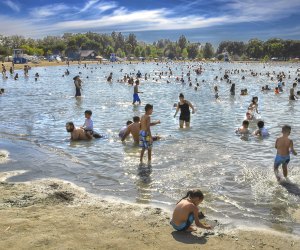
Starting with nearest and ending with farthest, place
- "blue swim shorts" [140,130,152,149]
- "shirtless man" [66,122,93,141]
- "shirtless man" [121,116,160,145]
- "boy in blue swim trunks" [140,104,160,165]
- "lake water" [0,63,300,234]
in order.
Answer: "lake water" [0,63,300,234], "boy in blue swim trunks" [140,104,160,165], "blue swim shorts" [140,130,152,149], "shirtless man" [121,116,160,145], "shirtless man" [66,122,93,141]

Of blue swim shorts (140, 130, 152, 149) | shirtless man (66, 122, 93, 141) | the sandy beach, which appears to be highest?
blue swim shorts (140, 130, 152, 149)

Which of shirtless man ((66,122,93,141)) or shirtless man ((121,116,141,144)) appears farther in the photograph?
shirtless man ((66,122,93,141))

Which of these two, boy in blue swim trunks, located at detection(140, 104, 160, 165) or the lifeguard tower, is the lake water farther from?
the lifeguard tower

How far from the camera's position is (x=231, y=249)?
18.9ft

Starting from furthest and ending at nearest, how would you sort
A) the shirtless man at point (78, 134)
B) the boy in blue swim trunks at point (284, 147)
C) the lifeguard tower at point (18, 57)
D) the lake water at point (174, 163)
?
the lifeguard tower at point (18, 57) → the shirtless man at point (78, 134) → the boy in blue swim trunks at point (284, 147) → the lake water at point (174, 163)

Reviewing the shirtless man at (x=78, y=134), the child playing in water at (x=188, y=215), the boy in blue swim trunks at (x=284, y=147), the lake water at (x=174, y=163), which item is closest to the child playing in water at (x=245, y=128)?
the lake water at (x=174, y=163)

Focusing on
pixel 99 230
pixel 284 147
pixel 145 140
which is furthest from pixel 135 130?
pixel 99 230

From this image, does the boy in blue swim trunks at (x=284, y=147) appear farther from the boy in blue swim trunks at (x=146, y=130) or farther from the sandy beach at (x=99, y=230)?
the boy in blue swim trunks at (x=146, y=130)

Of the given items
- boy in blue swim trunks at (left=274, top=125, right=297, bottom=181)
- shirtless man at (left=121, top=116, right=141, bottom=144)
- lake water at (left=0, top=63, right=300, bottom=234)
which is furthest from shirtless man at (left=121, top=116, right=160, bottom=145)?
boy in blue swim trunks at (left=274, top=125, right=297, bottom=181)

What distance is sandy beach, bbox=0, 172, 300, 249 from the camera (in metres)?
5.84

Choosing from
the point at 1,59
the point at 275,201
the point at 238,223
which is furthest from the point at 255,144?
the point at 1,59

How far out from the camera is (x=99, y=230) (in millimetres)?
6328

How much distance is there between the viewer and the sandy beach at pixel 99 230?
5.84m

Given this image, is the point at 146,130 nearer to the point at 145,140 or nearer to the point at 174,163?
the point at 145,140
